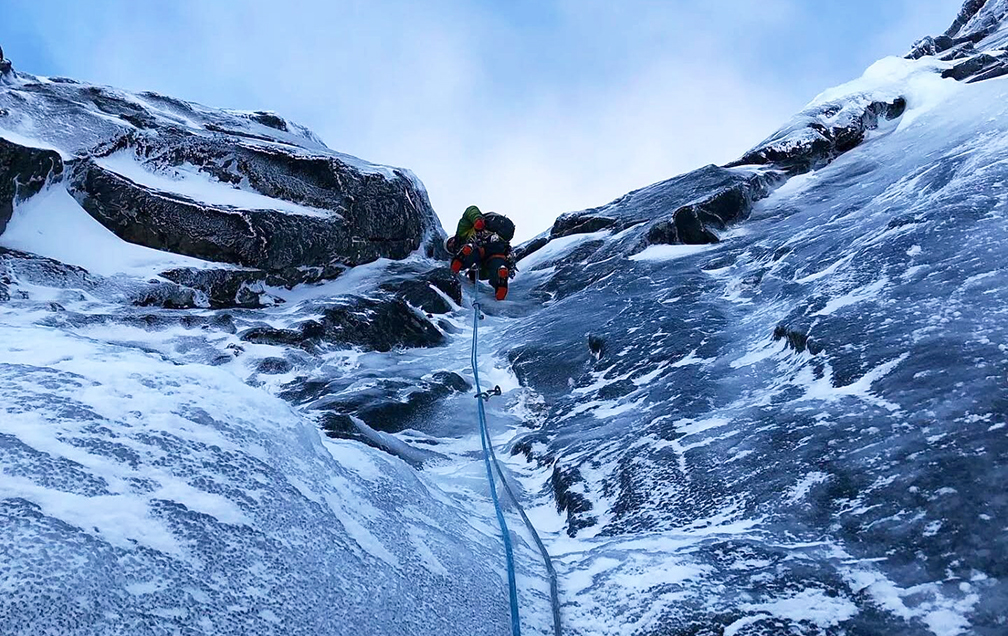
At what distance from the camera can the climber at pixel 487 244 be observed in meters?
13.4

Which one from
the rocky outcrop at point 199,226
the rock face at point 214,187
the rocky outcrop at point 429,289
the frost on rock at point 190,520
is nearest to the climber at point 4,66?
the rock face at point 214,187

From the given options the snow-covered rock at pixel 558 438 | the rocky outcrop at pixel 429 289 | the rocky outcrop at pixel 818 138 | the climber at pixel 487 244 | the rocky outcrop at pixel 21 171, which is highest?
the rocky outcrop at pixel 21 171

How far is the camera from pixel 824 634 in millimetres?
3250

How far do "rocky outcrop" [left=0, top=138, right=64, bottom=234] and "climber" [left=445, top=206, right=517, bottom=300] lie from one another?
668 centimetres

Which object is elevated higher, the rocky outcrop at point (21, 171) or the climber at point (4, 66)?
the climber at point (4, 66)

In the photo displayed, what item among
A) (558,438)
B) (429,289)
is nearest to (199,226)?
(429,289)

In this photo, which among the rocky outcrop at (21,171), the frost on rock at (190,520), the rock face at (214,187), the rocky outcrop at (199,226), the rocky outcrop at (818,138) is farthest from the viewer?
the rocky outcrop at (818,138)

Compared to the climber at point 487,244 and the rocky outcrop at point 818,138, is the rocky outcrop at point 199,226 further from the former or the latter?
the rocky outcrop at point 818,138

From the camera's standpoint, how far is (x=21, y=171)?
12.1m

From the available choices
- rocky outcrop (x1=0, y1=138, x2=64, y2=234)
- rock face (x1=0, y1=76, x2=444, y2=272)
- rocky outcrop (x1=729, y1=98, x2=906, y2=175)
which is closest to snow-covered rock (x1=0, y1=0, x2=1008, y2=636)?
rocky outcrop (x1=0, y1=138, x2=64, y2=234)

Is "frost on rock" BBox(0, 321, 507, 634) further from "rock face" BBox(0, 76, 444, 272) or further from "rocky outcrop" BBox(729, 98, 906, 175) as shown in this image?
"rocky outcrop" BBox(729, 98, 906, 175)

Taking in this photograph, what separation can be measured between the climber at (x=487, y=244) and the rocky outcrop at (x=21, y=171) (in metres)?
6.68

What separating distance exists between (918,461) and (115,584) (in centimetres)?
380

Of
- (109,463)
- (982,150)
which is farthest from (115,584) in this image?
(982,150)
